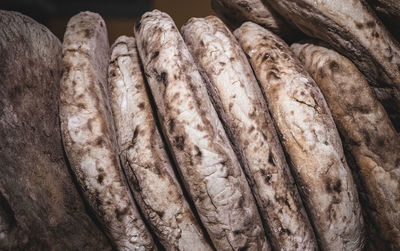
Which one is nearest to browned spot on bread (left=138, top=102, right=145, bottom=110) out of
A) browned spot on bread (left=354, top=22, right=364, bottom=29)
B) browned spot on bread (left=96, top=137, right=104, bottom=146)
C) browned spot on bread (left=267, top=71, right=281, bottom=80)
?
browned spot on bread (left=96, top=137, right=104, bottom=146)

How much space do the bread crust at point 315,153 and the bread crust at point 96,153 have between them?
0.46 meters

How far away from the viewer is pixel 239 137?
68cm

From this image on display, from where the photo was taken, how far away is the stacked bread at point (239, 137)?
2.14ft

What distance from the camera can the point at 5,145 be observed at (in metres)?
0.63

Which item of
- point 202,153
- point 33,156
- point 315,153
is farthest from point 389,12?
point 33,156

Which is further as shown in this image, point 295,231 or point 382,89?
point 382,89

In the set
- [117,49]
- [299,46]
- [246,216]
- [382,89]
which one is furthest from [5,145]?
[382,89]

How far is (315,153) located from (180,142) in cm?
36

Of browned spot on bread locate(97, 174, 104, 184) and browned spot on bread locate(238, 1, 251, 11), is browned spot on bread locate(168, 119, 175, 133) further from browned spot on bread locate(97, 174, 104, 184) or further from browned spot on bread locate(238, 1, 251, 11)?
browned spot on bread locate(238, 1, 251, 11)

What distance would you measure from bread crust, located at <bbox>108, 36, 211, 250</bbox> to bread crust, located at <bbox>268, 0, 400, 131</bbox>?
547 mm

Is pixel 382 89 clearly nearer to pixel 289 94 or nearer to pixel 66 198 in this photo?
pixel 289 94

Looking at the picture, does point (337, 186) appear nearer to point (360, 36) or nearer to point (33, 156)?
point (360, 36)

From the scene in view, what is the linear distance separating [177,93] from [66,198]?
453 mm

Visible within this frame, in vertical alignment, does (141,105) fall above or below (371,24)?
below
